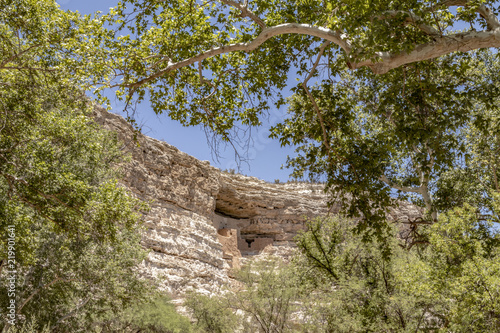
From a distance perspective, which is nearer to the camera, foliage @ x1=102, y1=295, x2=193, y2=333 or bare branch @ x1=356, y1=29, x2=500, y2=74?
bare branch @ x1=356, y1=29, x2=500, y2=74

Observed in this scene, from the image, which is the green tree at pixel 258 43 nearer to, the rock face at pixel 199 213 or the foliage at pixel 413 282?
the foliage at pixel 413 282

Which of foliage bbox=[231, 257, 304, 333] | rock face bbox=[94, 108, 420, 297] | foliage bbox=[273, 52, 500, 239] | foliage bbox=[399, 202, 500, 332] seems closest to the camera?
foliage bbox=[273, 52, 500, 239]

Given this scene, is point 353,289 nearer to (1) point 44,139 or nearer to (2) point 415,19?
(2) point 415,19

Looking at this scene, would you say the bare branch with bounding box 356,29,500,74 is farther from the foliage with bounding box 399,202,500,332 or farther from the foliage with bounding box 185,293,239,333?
the foliage with bounding box 185,293,239,333

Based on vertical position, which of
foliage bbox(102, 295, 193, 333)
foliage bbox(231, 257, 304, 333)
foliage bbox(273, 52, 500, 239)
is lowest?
foliage bbox(102, 295, 193, 333)

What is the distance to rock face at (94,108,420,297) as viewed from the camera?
21625 mm

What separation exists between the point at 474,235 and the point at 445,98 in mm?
5230

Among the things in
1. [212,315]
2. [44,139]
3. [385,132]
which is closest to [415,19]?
[385,132]

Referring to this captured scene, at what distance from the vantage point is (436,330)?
9781 mm

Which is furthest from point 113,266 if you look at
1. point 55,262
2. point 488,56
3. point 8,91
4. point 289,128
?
point 488,56

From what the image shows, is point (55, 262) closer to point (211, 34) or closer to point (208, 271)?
point (211, 34)

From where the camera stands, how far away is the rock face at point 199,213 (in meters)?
21.6

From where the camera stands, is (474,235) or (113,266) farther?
(113,266)

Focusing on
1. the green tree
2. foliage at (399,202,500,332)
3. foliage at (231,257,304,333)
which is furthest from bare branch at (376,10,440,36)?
foliage at (231,257,304,333)
